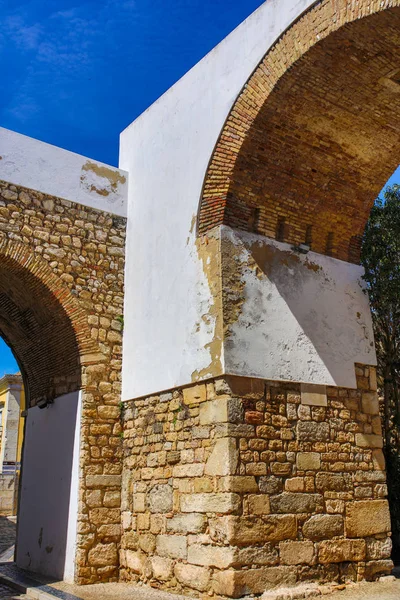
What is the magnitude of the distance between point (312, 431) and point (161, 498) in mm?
1613

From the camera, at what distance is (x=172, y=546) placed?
18.0 ft

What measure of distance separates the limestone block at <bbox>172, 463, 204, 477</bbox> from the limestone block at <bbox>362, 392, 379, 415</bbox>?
1941 millimetres

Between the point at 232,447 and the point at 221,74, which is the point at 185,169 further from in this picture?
the point at 232,447

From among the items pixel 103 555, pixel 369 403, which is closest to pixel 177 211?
pixel 369 403

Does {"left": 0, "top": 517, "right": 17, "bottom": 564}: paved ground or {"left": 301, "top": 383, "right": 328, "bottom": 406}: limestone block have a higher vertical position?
{"left": 301, "top": 383, "right": 328, "bottom": 406}: limestone block

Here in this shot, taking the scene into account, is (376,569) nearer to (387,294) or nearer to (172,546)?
(172,546)

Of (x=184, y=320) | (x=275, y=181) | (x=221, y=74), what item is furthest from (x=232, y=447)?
(x=221, y=74)

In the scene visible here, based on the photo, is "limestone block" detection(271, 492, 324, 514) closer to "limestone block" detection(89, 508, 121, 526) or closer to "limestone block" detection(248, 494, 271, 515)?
"limestone block" detection(248, 494, 271, 515)

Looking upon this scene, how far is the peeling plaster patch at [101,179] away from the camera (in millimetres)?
7254

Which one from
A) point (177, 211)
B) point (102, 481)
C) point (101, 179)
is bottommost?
point (102, 481)

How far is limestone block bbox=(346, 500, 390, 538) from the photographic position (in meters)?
5.64

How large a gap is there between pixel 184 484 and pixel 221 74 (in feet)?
13.8

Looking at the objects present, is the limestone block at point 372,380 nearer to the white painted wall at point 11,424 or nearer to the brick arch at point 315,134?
the brick arch at point 315,134

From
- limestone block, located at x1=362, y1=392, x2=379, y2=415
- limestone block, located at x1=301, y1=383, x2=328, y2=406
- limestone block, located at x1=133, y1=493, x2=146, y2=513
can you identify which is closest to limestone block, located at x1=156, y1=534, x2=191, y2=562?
limestone block, located at x1=133, y1=493, x2=146, y2=513
